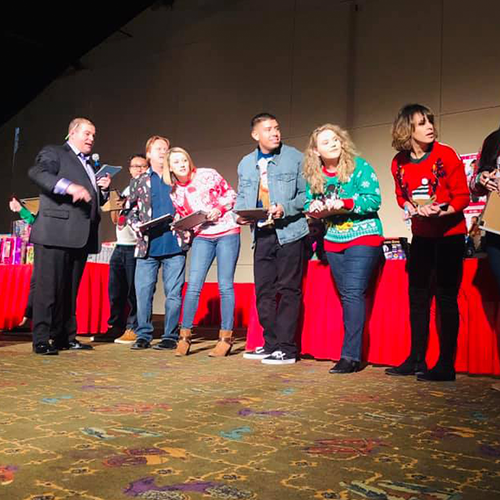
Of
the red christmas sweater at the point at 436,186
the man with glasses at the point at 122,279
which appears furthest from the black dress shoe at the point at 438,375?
the man with glasses at the point at 122,279

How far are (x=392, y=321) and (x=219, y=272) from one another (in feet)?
3.38

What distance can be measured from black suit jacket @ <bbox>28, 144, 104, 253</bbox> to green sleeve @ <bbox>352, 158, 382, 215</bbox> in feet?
5.06

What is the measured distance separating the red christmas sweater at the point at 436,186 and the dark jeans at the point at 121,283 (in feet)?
7.53

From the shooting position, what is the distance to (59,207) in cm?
316

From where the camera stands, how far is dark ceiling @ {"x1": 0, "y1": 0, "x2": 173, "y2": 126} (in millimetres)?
7734

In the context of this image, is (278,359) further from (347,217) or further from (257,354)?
(347,217)

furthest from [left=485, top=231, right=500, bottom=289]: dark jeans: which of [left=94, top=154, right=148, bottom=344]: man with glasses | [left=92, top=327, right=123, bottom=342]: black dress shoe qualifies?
[left=92, top=327, right=123, bottom=342]: black dress shoe

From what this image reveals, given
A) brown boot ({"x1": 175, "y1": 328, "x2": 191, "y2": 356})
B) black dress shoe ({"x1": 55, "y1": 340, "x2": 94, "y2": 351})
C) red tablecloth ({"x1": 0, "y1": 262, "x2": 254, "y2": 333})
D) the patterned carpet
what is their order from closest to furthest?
the patterned carpet, brown boot ({"x1": 175, "y1": 328, "x2": 191, "y2": 356}), black dress shoe ({"x1": 55, "y1": 340, "x2": 94, "y2": 351}), red tablecloth ({"x1": 0, "y1": 262, "x2": 254, "y2": 333})

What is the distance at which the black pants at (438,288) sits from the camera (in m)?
2.43

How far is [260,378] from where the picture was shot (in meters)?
2.43

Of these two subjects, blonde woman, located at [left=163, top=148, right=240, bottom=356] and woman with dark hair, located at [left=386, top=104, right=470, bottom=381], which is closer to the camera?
woman with dark hair, located at [left=386, top=104, right=470, bottom=381]

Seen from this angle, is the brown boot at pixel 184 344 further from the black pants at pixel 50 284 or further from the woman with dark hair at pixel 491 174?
the woman with dark hair at pixel 491 174

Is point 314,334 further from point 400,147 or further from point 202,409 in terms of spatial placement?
point 202,409

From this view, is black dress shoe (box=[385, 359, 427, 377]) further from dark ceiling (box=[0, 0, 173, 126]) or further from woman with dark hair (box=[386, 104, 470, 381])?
dark ceiling (box=[0, 0, 173, 126])
